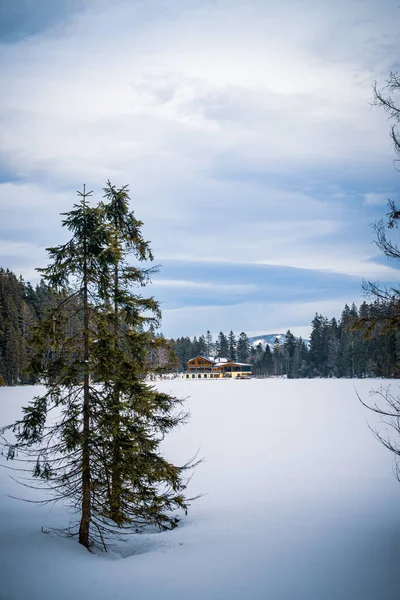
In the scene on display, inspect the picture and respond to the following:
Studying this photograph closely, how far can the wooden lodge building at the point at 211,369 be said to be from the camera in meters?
111

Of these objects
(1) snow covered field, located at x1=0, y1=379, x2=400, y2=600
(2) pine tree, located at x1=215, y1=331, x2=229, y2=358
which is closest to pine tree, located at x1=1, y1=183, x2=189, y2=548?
(1) snow covered field, located at x1=0, y1=379, x2=400, y2=600

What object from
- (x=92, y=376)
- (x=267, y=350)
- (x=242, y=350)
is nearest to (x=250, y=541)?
(x=92, y=376)

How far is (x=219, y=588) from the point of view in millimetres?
7879

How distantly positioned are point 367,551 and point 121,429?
20.1 feet

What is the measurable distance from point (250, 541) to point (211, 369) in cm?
10227

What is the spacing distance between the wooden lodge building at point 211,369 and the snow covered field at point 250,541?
89.7m

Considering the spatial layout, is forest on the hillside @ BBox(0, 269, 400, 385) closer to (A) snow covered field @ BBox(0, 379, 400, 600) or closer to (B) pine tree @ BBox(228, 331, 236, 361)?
(B) pine tree @ BBox(228, 331, 236, 361)

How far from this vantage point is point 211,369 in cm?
11219

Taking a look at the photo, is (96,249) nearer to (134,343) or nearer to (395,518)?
(134,343)

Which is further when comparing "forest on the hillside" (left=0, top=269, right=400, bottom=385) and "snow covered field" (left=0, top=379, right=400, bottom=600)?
"forest on the hillside" (left=0, top=269, right=400, bottom=385)

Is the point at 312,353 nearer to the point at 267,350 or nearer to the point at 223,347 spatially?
the point at 267,350

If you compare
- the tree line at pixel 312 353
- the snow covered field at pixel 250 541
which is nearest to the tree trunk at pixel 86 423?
the snow covered field at pixel 250 541

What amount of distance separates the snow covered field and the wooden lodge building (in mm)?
89736

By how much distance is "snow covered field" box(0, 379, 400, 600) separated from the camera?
7680 millimetres
